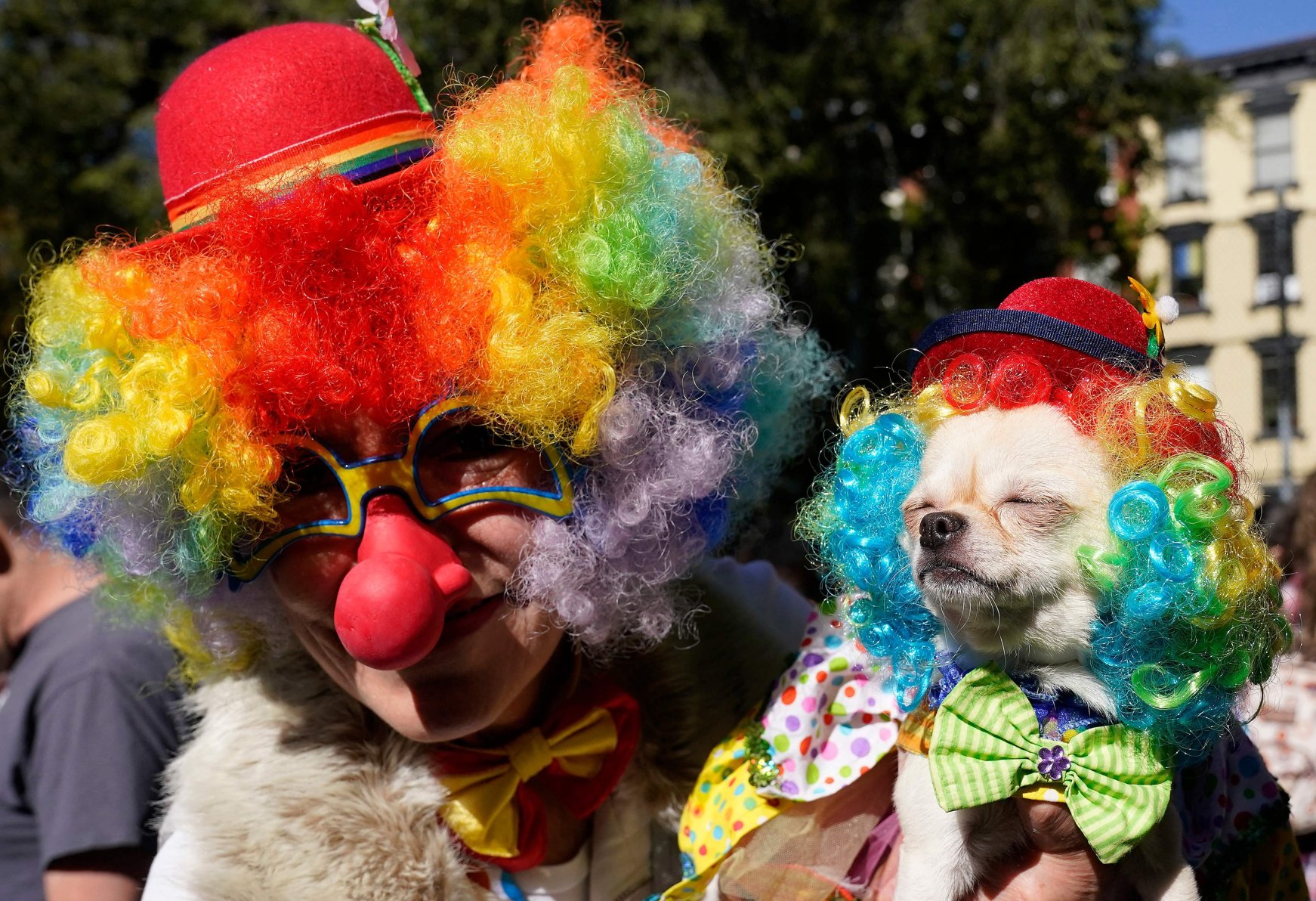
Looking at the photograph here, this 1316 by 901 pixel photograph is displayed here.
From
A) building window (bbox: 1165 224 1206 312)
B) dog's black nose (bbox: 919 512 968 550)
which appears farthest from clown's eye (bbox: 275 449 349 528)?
building window (bbox: 1165 224 1206 312)

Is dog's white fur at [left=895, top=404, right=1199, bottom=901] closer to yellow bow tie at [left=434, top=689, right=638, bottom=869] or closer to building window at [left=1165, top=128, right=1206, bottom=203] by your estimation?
yellow bow tie at [left=434, top=689, right=638, bottom=869]

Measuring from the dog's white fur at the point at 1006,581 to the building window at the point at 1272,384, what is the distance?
884 inches

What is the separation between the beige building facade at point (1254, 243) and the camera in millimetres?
21766

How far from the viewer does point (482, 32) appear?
303 inches

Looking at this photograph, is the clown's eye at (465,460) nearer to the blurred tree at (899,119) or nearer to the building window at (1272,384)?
the blurred tree at (899,119)

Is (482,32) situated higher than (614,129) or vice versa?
(482,32)

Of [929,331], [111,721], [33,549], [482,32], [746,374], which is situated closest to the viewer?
[929,331]

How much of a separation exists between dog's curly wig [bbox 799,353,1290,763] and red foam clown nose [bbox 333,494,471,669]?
62 centimetres

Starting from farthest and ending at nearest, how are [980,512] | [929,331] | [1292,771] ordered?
[1292,771] < [929,331] < [980,512]

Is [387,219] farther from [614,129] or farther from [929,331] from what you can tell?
[929,331]

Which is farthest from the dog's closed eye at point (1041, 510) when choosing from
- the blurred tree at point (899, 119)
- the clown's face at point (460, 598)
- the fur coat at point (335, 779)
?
the blurred tree at point (899, 119)

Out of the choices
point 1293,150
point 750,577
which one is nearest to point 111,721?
point 750,577

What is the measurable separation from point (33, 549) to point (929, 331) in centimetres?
258

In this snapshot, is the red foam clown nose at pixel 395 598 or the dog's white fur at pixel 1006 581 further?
the red foam clown nose at pixel 395 598
